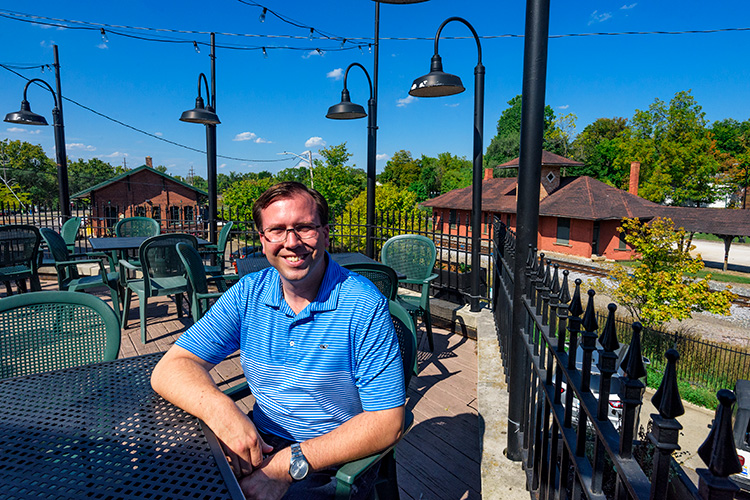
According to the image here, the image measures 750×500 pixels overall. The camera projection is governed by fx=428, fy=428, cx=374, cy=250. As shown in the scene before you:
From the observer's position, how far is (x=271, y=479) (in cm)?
137

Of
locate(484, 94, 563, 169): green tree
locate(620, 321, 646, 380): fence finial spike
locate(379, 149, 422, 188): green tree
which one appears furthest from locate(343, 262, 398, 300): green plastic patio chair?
locate(379, 149, 422, 188): green tree

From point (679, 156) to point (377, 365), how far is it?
128ft

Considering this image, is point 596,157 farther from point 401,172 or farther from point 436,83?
point 436,83

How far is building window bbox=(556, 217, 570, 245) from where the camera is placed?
1160 inches

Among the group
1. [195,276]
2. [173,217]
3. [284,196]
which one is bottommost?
[195,276]

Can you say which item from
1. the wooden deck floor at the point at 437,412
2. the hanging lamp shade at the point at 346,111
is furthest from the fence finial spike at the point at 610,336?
the hanging lamp shade at the point at 346,111

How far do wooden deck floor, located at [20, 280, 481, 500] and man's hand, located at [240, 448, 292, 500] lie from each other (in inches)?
45.5

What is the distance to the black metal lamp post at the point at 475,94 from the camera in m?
4.59

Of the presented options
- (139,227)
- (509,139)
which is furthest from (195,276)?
(509,139)

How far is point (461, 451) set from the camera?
8.80ft

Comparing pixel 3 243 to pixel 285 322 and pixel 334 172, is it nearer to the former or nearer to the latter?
pixel 285 322

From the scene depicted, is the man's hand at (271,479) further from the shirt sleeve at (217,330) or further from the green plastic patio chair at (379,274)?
the green plastic patio chair at (379,274)

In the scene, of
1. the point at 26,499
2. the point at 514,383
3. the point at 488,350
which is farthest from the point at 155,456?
the point at 488,350

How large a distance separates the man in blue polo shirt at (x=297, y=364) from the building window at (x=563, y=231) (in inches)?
1213
